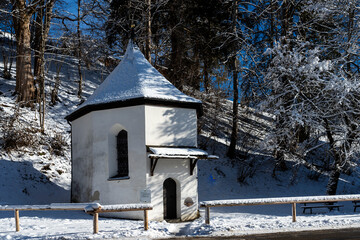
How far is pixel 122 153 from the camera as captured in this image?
50.6 feet

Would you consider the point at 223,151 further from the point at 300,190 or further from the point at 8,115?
the point at 8,115

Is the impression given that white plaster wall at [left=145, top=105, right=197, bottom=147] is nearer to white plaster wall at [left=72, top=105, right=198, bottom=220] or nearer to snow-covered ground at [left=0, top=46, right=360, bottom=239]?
white plaster wall at [left=72, top=105, right=198, bottom=220]

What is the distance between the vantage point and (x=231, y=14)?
81.3 ft

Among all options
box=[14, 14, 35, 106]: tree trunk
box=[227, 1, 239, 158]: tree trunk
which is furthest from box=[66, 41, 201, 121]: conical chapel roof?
box=[14, 14, 35, 106]: tree trunk

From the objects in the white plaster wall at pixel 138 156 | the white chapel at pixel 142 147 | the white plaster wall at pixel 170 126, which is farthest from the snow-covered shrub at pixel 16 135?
the white plaster wall at pixel 170 126

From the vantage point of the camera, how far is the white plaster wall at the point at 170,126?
14.6m

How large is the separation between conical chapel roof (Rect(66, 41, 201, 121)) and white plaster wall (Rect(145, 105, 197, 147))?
0.96 feet

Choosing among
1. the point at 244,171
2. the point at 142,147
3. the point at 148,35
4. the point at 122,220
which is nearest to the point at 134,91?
the point at 142,147

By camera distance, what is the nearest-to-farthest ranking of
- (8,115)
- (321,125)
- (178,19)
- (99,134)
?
(99,134)
(321,125)
(8,115)
(178,19)

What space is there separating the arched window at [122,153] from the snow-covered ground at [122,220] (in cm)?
224

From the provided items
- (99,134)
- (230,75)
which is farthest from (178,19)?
(99,134)

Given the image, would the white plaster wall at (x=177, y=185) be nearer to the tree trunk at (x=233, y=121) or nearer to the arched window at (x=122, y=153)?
the arched window at (x=122, y=153)

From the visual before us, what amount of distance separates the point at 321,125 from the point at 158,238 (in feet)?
31.7

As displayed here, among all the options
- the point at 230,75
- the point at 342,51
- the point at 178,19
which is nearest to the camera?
the point at 342,51
